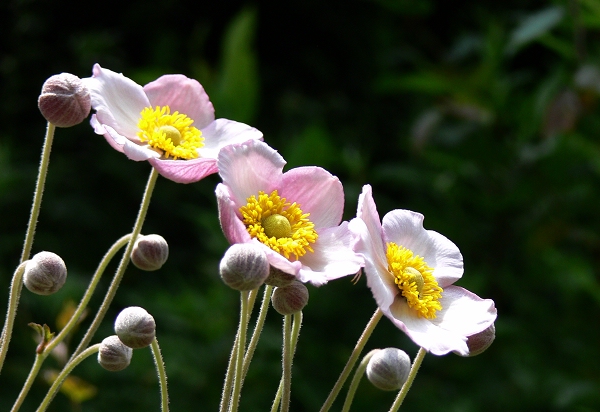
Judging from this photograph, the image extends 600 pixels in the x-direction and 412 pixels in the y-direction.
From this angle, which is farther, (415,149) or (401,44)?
(401,44)

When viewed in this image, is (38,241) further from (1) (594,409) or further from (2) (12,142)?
(1) (594,409)

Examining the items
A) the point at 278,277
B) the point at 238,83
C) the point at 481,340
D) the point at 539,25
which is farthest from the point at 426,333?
the point at 238,83

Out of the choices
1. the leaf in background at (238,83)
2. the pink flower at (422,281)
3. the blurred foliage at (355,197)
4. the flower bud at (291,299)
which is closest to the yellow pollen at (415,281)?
the pink flower at (422,281)

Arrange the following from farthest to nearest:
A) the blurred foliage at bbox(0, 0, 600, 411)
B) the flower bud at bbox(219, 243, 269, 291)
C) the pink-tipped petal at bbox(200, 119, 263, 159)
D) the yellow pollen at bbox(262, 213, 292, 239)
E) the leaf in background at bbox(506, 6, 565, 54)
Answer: the blurred foliage at bbox(0, 0, 600, 411) < the leaf in background at bbox(506, 6, 565, 54) < the pink-tipped petal at bbox(200, 119, 263, 159) < the yellow pollen at bbox(262, 213, 292, 239) < the flower bud at bbox(219, 243, 269, 291)

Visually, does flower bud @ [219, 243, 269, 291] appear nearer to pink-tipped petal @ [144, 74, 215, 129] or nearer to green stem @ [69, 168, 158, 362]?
green stem @ [69, 168, 158, 362]

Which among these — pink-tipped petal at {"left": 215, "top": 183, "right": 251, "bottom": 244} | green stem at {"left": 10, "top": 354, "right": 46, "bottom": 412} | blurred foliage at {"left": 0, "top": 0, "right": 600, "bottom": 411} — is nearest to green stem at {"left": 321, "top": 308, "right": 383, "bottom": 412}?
pink-tipped petal at {"left": 215, "top": 183, "right": 251, "bottom": 244}

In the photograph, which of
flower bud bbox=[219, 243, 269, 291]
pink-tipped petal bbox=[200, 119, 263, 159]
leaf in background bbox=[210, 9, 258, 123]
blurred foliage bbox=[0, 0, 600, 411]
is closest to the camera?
flower bud bbox=[219, 243, 269, 291]

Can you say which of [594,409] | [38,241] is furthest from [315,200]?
[38,241]

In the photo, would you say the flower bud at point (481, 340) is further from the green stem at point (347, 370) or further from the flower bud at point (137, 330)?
the flower bud at point (137, 330)
